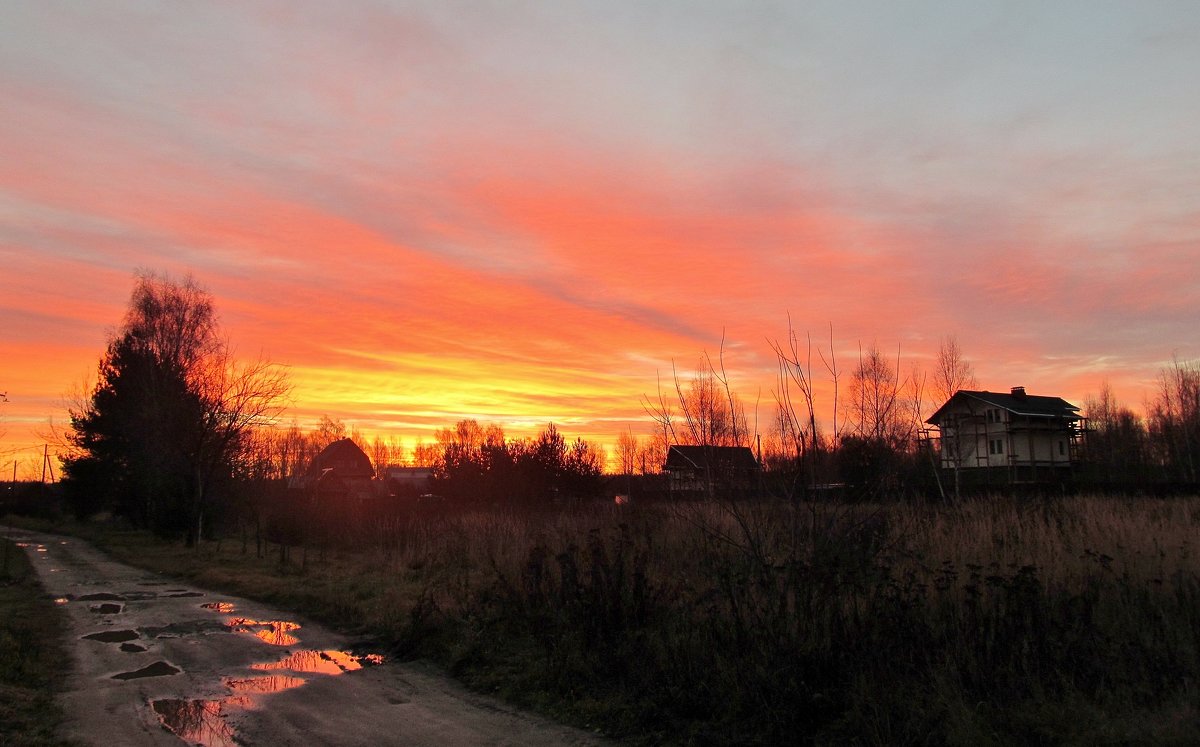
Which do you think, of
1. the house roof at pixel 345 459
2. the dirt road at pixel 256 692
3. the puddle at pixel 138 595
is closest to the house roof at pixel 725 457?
the dirt road at pixel 256 692

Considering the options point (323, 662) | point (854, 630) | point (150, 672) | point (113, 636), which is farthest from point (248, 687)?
point (854, 630)

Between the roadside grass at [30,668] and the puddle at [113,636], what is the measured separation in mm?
427

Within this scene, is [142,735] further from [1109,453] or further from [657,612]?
[1109,453]

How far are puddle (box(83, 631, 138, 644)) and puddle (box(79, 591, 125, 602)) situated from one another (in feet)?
14.1

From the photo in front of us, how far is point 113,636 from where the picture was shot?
10.9m

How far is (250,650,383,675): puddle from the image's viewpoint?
8680 mm

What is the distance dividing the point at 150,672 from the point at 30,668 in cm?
126

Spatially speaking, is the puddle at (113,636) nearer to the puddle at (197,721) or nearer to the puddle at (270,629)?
the puddle at (270,629)

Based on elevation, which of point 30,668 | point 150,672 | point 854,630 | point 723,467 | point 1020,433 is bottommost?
point 150,672

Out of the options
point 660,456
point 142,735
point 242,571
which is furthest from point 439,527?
point 142,735

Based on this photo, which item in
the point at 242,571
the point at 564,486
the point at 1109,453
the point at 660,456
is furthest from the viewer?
the point at 1109,453

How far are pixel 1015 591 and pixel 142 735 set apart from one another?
24.3 ft

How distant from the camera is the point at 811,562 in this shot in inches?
309

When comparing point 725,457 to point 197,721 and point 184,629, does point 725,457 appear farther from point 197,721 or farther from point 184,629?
point 184,629
